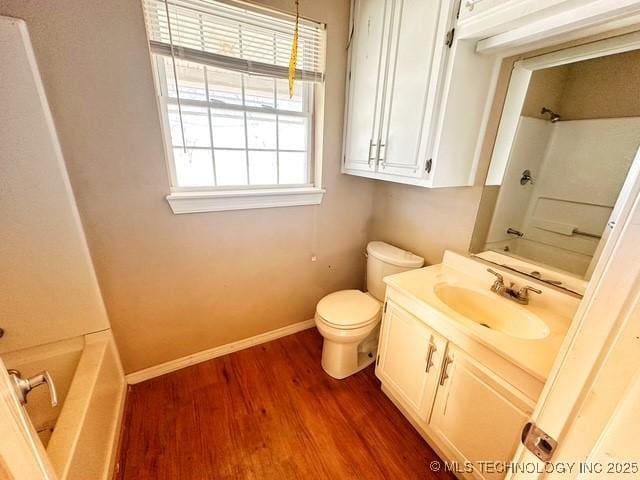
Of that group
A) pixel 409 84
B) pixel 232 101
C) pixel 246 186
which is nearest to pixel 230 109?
pixel 232 101

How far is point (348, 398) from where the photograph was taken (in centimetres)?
156

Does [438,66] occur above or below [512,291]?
above

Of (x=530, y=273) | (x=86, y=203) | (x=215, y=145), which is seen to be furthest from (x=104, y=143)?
(x=530, y=273)

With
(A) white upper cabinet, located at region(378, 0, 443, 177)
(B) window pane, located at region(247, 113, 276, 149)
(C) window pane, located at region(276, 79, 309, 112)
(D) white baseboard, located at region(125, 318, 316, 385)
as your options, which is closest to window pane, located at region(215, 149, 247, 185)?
(B) window pane, located at region(247, 113, 276, 149)

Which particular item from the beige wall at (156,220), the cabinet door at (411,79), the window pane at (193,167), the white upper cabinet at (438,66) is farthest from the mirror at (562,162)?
the window pane at (193,167)

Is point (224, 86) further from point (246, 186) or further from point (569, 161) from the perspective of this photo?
point (569, 161)

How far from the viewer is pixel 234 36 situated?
4.44 feet

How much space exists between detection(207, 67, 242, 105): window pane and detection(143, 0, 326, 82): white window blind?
52mm

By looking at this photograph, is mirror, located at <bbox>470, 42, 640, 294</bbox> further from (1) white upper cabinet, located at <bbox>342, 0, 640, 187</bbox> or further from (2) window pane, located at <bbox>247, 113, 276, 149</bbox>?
(2) window pane, located at <bbox>247, 113, 276, 149</bbox>

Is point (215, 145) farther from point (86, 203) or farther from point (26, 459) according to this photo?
point (26, 459)

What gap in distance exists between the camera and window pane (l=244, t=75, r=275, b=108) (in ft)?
4.92

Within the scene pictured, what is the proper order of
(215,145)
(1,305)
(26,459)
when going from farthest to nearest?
1. (215,145)
2. (1,305)
3. (26,459)

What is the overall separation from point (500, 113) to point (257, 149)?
51.6 inches

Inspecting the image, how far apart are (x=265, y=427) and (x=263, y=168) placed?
58.3 inches
